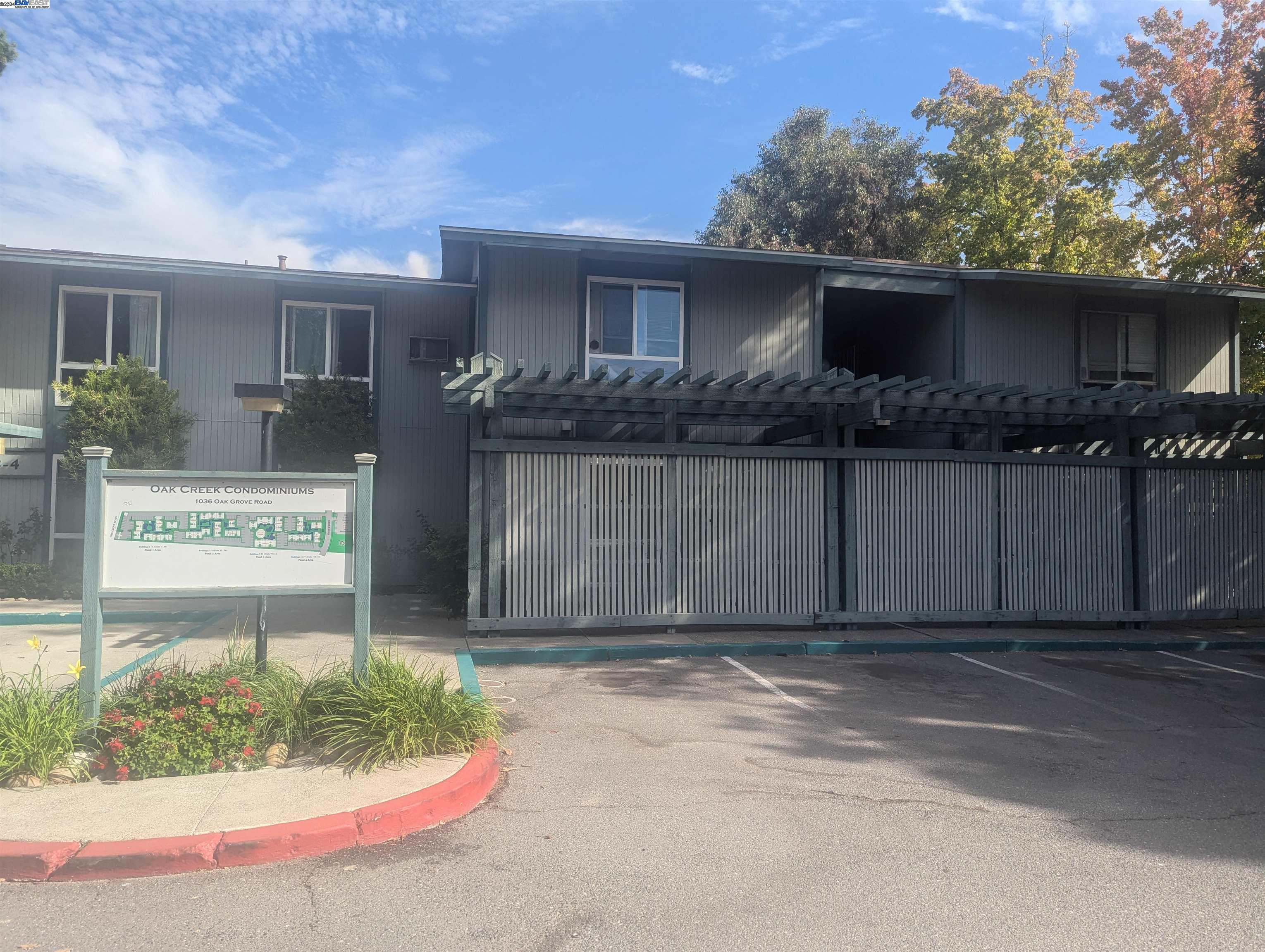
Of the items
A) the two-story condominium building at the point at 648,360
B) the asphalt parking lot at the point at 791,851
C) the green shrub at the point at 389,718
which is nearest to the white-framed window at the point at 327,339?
the two-story condominium building at the point at 648,360

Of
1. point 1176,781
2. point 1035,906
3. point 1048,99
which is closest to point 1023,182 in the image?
point 1048,99

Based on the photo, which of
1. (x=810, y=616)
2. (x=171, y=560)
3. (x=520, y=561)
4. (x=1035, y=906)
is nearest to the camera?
(x=1035, y=906)

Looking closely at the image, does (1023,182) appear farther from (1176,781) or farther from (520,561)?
(1176,781)

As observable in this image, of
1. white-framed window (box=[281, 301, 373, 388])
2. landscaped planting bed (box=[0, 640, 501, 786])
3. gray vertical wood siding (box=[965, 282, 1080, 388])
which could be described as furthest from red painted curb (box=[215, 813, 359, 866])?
gray vertical wood siding (box=[965, 282, 1080, 388])

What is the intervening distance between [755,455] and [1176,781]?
22.2ft

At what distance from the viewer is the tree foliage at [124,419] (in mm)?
14062

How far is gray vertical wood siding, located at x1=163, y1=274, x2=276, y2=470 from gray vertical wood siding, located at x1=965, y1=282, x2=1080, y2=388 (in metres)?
12.4

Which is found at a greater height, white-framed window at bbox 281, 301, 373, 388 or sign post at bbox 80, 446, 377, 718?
white-framed window at bbox 281, 301, 373, 388

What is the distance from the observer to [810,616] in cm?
1216

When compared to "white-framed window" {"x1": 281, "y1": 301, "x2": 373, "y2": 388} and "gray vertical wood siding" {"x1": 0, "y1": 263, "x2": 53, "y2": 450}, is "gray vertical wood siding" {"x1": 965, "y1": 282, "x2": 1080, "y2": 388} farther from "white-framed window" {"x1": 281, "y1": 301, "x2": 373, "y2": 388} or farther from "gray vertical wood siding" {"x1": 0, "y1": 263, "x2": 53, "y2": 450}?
"gray vertical wood siding" {"x1": 0, "y1": 263, "x2": 53, "y2": 450}

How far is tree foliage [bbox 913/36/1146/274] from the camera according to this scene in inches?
986

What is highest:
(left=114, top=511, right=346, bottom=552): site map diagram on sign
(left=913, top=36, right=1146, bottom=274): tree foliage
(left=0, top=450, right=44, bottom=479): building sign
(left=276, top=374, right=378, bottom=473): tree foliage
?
(left=913, top=36, right=1146, bottom=274): tree foliage

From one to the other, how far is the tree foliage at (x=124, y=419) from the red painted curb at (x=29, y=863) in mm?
10638

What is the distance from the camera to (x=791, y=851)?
4.82 metres
